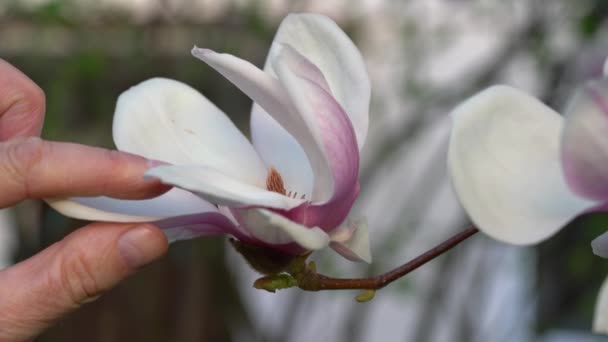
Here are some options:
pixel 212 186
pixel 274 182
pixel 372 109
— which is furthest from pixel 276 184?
pixel 372 109

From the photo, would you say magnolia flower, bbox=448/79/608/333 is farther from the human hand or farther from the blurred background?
the blurred background

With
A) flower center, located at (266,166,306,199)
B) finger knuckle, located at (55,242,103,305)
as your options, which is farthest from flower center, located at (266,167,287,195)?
finger knuckle, located at (55,242,103,305)

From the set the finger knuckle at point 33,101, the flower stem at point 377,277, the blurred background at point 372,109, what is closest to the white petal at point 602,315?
the flower stem at point 377,277

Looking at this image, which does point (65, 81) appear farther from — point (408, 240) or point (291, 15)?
point (291, 15)

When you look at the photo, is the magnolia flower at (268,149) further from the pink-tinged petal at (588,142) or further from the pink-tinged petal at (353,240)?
the pink-tinged petal at (588,142)

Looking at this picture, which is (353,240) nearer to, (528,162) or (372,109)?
(528,162)

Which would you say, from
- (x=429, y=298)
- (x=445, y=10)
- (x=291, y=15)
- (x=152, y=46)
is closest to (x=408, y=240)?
(x=429, y=298)
